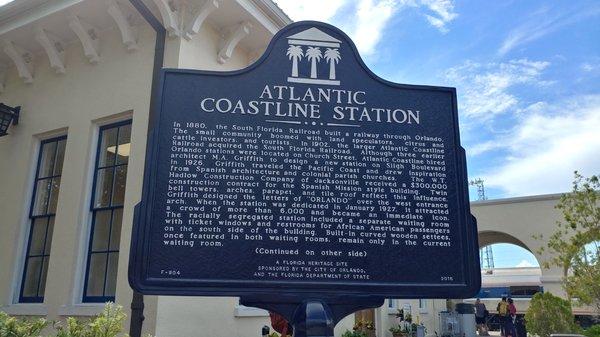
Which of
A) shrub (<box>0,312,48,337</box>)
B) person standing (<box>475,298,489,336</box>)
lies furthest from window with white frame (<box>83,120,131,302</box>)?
person standing (<box>475,298,489,336</box>)

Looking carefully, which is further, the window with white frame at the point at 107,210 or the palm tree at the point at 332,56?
the window with white frame at the point at 107,210

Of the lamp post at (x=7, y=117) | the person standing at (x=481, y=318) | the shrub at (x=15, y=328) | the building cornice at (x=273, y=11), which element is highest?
the building cornice at (x=273, y=11)

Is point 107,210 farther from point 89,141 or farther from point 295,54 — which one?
point 295,54

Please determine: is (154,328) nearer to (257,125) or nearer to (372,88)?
(257,125)

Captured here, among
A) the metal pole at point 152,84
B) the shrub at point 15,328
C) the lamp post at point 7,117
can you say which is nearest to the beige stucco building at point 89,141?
the lamp post at point 7,117

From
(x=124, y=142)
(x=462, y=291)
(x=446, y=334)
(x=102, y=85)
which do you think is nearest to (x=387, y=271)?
(x=462, y=291)

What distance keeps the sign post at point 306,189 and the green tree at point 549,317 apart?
10.7m

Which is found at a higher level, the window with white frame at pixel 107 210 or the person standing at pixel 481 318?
the window with white frame at pixel 107 210

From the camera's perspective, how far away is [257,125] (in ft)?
11.8

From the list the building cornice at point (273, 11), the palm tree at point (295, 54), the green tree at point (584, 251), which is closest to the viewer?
the palm tree at point (295, 54)

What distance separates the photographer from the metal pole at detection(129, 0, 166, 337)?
5.86 m

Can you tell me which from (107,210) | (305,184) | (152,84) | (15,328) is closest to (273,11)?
(152,84)

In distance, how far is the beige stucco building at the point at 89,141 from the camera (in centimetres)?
708

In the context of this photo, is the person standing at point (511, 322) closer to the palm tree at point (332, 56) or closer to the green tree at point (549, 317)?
the green tree at point (549, 317)
